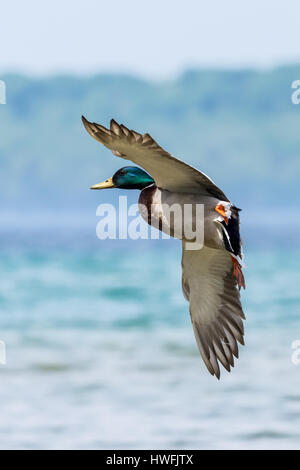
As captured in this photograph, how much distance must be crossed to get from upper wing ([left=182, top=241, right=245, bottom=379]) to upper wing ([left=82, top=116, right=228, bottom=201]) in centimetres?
89

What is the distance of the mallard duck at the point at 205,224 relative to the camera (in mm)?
5582

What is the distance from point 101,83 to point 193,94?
1652 cm

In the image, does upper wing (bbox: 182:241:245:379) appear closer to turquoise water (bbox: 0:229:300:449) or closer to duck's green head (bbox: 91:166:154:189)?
duck's green head (bbox: 91:166:154:189)

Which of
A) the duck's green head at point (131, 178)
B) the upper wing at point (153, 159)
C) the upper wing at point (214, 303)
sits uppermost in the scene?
the duck's green head at point (131, 178)

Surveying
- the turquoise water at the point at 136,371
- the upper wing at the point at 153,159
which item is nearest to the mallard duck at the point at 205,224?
the upper wing at the point at 153,159

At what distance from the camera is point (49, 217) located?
13125 centimetres

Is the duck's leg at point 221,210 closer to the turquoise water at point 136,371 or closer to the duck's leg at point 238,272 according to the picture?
the duck's leg at point 238,272

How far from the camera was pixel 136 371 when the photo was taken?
49.4ft

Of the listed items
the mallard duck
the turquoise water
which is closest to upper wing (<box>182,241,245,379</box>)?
the mallard duck

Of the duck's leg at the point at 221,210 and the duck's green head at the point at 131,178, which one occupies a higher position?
the duck's green head at the point at 131,178

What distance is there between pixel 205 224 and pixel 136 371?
30.7 feet

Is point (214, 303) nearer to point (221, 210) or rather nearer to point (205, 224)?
point (205, 224)

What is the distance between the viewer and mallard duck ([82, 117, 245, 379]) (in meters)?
5.58
